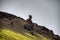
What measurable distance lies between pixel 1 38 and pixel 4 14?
6916cm

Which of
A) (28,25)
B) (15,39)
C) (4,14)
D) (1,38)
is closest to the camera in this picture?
(1,38)

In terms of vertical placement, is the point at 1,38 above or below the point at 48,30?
below

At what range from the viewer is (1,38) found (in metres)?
69.8

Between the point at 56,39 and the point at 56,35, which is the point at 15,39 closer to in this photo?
the point at 56,39

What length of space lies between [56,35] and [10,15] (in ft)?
151

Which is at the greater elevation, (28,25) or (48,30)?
(48,30)

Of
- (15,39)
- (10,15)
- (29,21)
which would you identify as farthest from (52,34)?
(15,39)

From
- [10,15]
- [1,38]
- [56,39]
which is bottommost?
[1,38]

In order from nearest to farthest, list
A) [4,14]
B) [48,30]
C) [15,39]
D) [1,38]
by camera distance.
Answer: [1,38], [15,39], [4,14], [48,30]

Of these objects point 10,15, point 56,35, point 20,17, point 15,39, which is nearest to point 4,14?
point 10,15

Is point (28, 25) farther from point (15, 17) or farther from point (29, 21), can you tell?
point (15, 17)

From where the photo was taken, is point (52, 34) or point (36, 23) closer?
point (52, 34)

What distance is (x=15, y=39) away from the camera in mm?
75438

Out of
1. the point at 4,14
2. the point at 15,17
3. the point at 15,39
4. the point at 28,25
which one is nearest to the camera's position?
the point at 15,39
